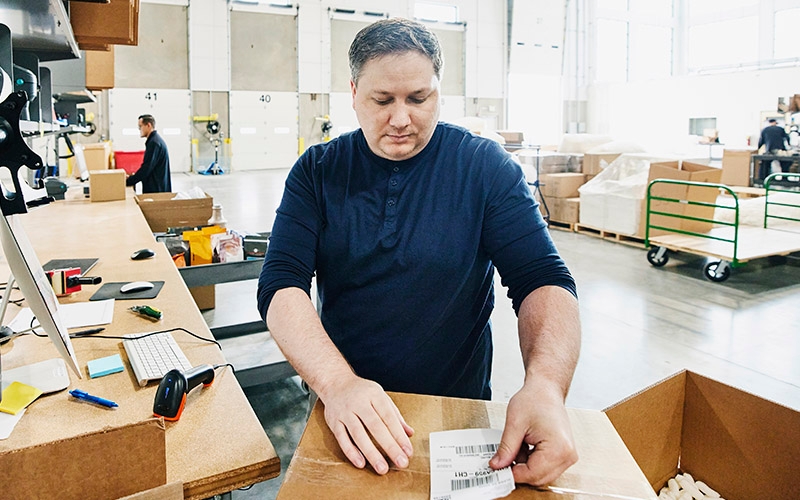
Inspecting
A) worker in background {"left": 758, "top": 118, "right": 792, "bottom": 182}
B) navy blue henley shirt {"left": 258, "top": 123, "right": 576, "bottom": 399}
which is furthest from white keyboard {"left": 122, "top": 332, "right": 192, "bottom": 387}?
worker in background {"left": 758, "top": 118, "right": 792, "bottom": 182}

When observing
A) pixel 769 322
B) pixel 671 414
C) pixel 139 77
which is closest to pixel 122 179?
pixel 671 414

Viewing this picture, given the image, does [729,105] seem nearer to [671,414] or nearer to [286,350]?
[671,414]

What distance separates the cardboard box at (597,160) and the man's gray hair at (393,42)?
7.37 m

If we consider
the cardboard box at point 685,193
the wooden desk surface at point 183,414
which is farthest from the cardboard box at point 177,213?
the cardboard box at point 685,193

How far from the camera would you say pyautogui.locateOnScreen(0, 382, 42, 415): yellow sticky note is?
1.17 m

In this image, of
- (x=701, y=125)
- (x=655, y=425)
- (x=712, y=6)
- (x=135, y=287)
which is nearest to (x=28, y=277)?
(x=135, y=287)

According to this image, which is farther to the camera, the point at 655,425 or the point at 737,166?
the point at 737,166

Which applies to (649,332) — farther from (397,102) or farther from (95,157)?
(95,157)

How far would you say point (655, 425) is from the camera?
1.74 meters

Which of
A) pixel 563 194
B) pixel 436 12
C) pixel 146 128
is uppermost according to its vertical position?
pixel 436 12

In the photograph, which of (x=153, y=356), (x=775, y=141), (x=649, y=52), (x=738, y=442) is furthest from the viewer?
(x=649, y=52)

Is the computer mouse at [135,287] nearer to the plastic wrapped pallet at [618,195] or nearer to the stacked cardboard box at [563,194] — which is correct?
the plastic wrapped pallet at [618,195]

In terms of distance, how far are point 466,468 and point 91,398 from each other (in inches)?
32.7

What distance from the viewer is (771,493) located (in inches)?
64.4
